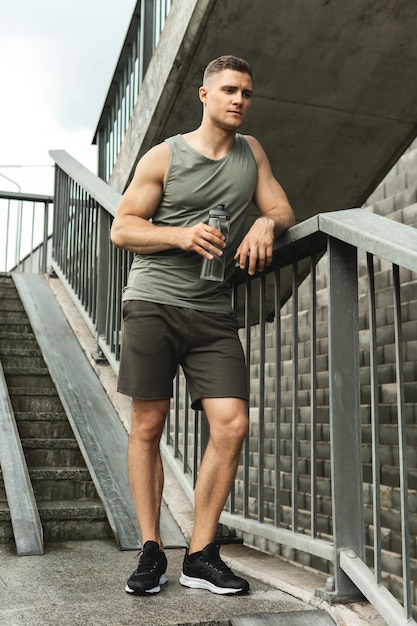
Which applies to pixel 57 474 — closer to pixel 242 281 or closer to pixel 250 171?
pixel 242 281

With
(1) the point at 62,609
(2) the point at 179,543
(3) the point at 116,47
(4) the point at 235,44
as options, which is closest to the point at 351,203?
(4) the point at 235,44

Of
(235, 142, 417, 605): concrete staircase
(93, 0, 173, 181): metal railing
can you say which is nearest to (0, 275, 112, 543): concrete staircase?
(235, 142, 417, 605): concrete staircase

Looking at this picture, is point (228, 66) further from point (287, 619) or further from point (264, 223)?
point (287, 619)

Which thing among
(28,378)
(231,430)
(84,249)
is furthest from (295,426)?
(84,249)

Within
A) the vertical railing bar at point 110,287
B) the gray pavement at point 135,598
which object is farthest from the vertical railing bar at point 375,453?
the vertical railing bar at point 110,287

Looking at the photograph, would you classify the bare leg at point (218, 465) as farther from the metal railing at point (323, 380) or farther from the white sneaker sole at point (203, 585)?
the metal railing at point (323, 380)

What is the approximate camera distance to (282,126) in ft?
16.1

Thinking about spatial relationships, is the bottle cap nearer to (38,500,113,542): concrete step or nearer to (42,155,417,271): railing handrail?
(42,155,417,271): railing handrail

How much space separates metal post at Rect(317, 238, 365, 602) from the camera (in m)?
1.64

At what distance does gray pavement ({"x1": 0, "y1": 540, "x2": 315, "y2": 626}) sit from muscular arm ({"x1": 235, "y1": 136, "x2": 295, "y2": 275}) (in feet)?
2.80

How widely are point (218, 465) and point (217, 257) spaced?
56 cm

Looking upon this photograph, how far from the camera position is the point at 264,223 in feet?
6.19

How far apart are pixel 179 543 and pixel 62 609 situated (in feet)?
2.38

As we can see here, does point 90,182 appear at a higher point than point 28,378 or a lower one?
higher
